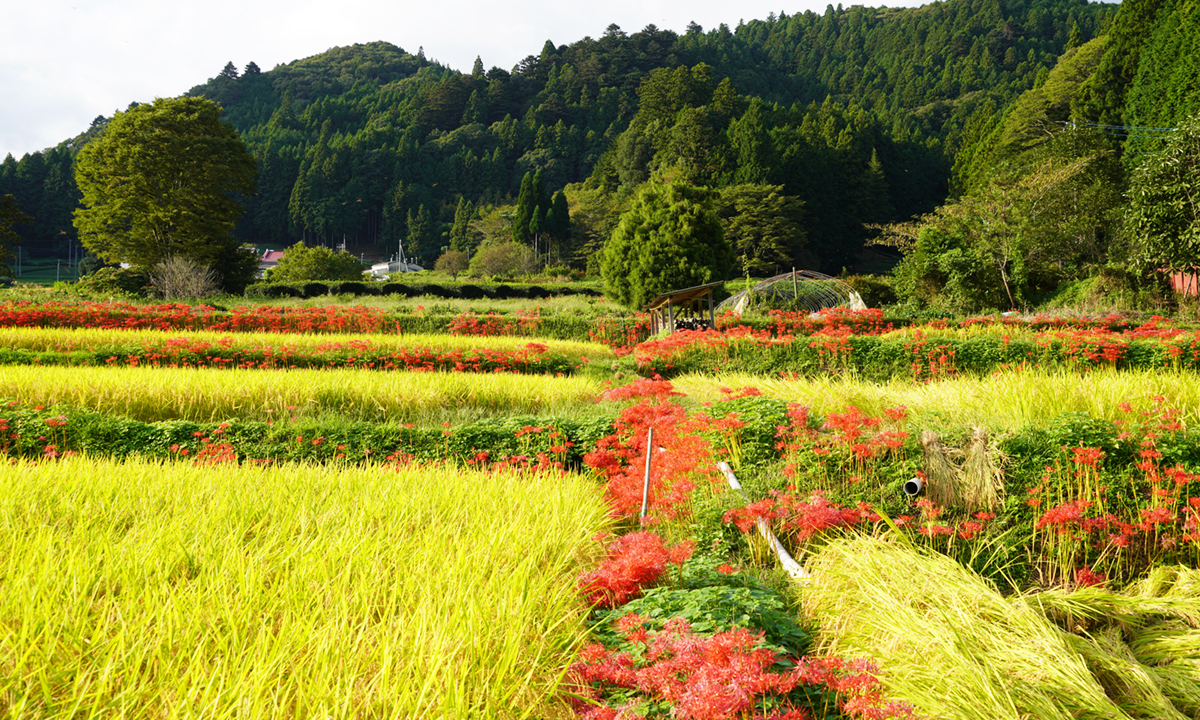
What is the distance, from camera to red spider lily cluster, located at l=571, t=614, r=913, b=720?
205 cm

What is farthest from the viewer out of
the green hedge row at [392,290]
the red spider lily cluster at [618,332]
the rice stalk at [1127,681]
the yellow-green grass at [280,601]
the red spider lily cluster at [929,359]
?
the green hedge row at [392,290]

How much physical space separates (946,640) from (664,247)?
28.7 metres

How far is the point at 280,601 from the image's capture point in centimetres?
246

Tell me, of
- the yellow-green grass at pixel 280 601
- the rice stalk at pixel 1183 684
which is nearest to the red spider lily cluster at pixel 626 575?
the yellow-green grass at pixel 280 601

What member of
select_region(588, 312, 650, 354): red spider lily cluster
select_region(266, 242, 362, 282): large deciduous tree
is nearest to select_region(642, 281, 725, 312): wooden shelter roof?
select_region(588, 312, 650, 354): red spider lily cluster

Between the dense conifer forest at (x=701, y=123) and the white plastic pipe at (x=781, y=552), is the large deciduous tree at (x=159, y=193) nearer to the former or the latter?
the dense conifer forest at (x=701, y=123)

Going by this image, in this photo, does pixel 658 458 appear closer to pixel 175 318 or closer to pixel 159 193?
pixel 175 318

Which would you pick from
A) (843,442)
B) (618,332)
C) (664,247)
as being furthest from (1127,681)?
(664,247)

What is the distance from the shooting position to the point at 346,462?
6.09m

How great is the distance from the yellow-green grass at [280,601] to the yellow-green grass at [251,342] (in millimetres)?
8687

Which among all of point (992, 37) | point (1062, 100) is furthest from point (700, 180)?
point (992, 37)

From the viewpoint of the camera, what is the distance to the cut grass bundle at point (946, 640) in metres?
2.14

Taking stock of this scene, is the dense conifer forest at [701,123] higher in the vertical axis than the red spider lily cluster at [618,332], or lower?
higher

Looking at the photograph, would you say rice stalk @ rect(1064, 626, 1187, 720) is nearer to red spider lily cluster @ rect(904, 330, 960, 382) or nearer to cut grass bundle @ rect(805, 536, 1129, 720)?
cut grass bundle @ rect(805, 536, 1129, 720)
